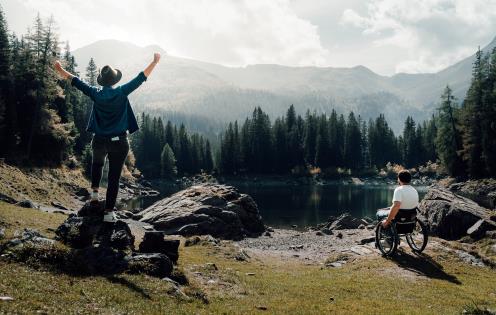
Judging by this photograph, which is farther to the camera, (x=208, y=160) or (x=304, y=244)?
(x=208, y=160)

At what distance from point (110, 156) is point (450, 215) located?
22.5 m

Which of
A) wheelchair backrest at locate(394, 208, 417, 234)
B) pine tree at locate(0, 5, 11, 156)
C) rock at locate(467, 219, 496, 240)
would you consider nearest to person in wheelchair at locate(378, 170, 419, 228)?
wheelchair backrest at locate(394, 208, 417, 234)

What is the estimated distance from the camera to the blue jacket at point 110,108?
1181cm

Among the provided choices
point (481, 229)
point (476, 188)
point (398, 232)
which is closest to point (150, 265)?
point (398, 232)

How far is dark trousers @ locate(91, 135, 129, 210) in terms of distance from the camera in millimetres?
11984

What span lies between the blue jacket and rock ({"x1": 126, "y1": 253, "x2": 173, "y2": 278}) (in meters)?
3.66

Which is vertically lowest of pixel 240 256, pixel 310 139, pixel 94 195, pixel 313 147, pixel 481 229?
pixel 240 256

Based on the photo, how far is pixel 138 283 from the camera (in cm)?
1052

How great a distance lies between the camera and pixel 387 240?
18609 millimetres

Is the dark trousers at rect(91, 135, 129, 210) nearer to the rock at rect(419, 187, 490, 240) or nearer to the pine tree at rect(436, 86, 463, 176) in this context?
the rock at rect(419, 187, 490, 240)

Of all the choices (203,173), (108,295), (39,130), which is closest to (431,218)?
(108,295)

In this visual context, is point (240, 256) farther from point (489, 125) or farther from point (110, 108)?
point (489, 125)

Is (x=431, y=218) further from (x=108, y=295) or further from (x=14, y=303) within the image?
(x=14, y=303)

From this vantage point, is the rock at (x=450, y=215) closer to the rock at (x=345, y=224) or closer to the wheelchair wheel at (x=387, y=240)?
the wheelchair wheel at (x=387, y=240)
